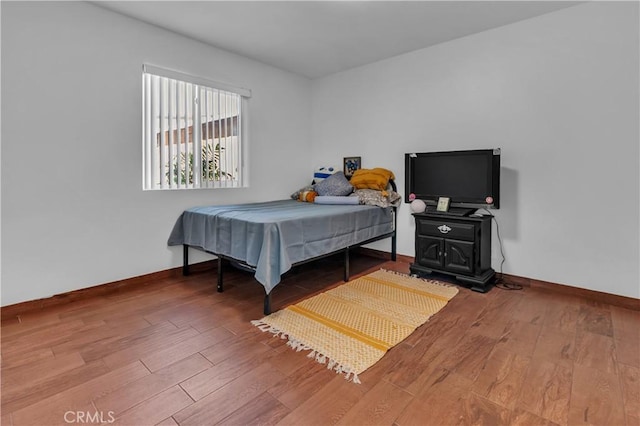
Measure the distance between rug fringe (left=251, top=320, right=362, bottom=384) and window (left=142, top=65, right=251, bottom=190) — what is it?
196cm

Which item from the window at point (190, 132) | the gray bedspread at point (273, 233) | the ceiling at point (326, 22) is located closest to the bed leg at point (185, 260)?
the gray bedspread at point (273, 233)

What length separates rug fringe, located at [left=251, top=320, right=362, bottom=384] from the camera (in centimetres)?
171

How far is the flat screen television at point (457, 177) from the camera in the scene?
3043 mm

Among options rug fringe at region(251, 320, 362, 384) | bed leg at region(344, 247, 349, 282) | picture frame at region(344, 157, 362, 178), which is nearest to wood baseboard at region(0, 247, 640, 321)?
rug fringe at region(251, 320, 362, 384)

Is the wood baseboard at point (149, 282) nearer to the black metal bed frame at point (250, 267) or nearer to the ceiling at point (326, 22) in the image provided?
the black metal bed frame at point (250, 267)

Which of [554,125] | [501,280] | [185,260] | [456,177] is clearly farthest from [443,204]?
[185,260]

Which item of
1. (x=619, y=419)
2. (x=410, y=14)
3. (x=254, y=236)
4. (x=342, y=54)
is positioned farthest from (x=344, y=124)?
(x=619, y=419)

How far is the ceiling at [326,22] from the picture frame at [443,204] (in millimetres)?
1738

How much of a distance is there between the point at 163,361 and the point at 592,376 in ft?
7.75

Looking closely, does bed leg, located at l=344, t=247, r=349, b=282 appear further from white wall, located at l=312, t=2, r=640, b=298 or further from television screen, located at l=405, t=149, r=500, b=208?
white wall, located at l=312, t=2, r=640, b=298

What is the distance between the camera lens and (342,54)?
153 inches

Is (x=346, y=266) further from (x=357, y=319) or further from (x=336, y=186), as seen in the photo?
(x=336, y=186)

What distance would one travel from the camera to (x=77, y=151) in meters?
2.68

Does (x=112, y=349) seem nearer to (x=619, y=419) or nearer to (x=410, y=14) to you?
(x=619, y=419)
